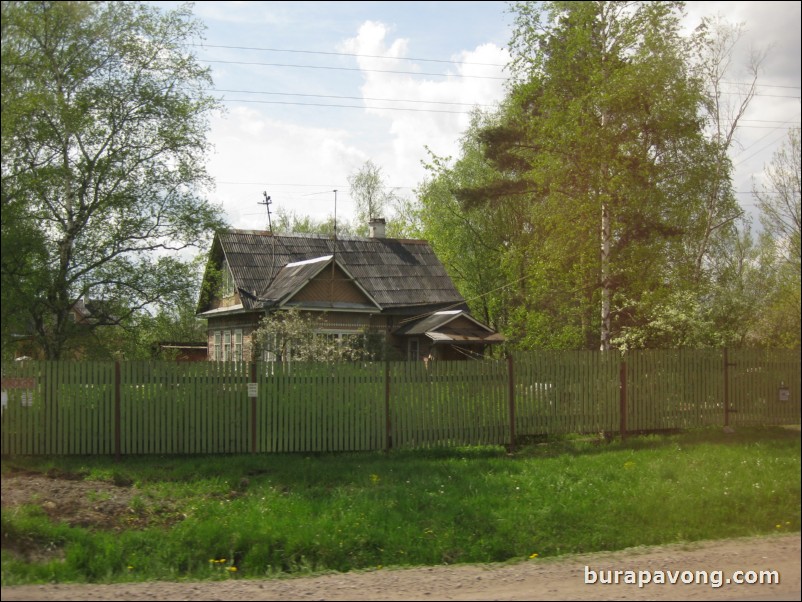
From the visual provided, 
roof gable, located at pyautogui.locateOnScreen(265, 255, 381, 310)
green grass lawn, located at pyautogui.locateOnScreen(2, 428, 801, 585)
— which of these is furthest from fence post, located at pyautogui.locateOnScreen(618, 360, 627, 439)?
roof gable, located at pyautogui.locateOnScreen(265, 255, 381, 310)

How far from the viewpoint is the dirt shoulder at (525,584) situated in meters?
8.00

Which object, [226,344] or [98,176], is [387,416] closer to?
[98,176]

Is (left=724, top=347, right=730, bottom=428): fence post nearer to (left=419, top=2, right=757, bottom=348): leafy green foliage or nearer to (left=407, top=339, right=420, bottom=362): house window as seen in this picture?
(left=419, top=2, right=757, bottom=348): leafy green foliage

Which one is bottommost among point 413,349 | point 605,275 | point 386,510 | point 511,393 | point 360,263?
point 386,510

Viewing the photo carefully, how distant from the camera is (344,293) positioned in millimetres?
31438

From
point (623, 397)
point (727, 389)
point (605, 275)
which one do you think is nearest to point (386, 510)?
point (623, 397)

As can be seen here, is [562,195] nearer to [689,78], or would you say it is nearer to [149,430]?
[689,78]

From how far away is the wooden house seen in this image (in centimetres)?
3068

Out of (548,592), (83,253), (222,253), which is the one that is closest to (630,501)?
(548,592)

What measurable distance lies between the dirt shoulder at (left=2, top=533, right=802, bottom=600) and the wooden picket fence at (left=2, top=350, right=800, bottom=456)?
4298 millimetres

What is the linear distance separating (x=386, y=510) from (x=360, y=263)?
24288mm

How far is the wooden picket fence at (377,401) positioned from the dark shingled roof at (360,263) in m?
15.0

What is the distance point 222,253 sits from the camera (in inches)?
1299

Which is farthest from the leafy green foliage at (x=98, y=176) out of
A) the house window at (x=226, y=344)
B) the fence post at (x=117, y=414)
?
the house window at (x=226, y=344)
